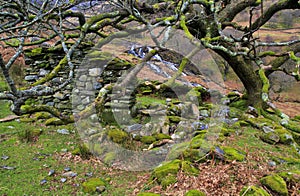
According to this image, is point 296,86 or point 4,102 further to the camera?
point 296,86

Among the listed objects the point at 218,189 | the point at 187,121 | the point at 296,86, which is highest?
the point at 218,189

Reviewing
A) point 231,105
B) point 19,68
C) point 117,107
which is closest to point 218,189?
point 117,107

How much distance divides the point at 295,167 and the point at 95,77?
6.06 metres

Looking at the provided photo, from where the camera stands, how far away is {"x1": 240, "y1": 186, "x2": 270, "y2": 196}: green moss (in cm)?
292

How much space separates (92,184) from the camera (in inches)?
151

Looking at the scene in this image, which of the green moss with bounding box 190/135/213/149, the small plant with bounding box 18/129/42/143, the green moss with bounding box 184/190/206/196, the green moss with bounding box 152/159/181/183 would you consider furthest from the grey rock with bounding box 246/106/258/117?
the small plant with bounding box 18/129/42/143

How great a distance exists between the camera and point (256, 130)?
239 inches

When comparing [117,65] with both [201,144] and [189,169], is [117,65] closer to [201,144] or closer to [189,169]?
[201,144]

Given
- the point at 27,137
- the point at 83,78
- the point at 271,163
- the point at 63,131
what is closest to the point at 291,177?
the point at 271,163

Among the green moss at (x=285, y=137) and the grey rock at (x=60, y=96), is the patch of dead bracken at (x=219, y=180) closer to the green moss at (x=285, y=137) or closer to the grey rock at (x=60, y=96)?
the green moss at (x=285, y=137)

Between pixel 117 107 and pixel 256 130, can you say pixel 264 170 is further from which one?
pixel 117 107

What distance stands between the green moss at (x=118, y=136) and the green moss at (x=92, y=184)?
4.24ft

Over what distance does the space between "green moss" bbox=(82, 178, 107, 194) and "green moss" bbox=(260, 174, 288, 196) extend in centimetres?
250

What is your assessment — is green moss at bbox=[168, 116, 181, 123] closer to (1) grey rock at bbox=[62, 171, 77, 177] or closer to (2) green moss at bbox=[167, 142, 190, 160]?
(2) green moss at bbox=[167, 142, 190, 160]
